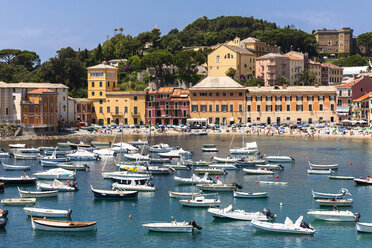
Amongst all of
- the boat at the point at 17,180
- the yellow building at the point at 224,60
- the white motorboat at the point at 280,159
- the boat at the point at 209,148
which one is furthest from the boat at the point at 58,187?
the yellow building at the point at 224,60

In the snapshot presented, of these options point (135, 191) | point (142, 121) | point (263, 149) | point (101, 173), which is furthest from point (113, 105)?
point (135, 191)

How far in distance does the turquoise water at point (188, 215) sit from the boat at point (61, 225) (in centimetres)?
44

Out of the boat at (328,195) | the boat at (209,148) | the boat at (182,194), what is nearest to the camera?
the boat at (328,195)

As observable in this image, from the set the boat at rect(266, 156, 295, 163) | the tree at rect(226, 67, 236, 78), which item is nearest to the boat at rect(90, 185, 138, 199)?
the boat at rect(266, 156, 295, 163)

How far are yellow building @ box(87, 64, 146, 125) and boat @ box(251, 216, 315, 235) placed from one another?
3447 inches

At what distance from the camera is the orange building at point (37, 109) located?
116 m

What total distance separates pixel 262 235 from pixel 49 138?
7647 cm

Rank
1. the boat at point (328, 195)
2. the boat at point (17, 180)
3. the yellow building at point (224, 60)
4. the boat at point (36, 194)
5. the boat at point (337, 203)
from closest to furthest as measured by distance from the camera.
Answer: the boat at point (337, 203) → the boat at point (328, 195) → the boat at point (36, 194) → the boat at point (17, 180) → the yellow building at point (224, 60)

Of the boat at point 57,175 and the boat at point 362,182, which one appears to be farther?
the boat at point 57,175

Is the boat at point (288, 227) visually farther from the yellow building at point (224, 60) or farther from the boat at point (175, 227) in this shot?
the yellow building at point (224, 60)

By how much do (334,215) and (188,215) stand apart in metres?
11.9

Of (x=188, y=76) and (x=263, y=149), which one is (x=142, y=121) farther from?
(x=263, y=149)

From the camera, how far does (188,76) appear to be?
466ft

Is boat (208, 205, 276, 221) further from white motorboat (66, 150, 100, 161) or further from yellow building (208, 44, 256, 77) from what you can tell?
yellow building (208, 44, 256, 77)
